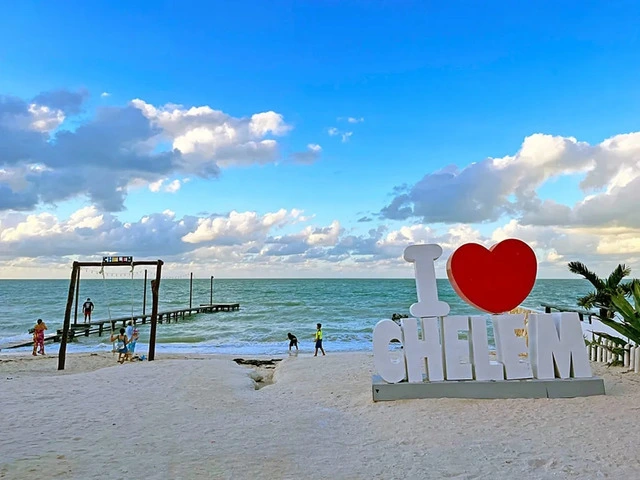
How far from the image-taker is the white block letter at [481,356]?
28.6 ft

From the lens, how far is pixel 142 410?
8383mm

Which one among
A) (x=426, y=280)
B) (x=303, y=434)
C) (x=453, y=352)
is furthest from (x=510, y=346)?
(x=303, y=434)

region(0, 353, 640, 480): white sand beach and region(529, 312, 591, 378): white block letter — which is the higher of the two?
region(529, 312, 591, 378): white block letter

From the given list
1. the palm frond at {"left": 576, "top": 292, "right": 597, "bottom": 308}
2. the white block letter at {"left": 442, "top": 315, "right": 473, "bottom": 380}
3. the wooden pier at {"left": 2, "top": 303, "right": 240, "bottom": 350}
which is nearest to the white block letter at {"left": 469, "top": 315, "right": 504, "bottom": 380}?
the white block letter at {"left": 442, "top": 315, "right": 473, "bottom": 380}

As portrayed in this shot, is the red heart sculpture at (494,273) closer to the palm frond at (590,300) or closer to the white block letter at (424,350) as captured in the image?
the white block letter at (424,350)

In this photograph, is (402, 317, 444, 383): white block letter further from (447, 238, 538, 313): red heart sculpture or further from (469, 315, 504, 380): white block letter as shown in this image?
(447, 238, 538, 313): red heart sculpture

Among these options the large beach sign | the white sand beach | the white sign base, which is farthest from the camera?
the large beach sign

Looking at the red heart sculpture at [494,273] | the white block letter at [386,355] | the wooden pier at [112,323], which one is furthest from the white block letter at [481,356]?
the wooden pier at [112,323]

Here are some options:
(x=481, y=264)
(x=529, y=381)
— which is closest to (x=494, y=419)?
(x=529, y=381)

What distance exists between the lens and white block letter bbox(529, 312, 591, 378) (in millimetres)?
8734

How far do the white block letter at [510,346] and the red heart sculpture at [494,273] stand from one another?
0.78 feet

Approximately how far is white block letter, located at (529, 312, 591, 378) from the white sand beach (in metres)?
0.61

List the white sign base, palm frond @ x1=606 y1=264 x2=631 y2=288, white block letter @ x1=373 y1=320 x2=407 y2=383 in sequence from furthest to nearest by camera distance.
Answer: palm frond @ x1=606 y1=264 x2=631 y2=288
white block letter @ x1=373 y1=320 x2=407 y2=383
the white sign base

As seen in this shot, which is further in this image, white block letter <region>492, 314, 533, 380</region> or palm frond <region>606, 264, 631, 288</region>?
palm frond <region>606, 264, 631, 288</region>
